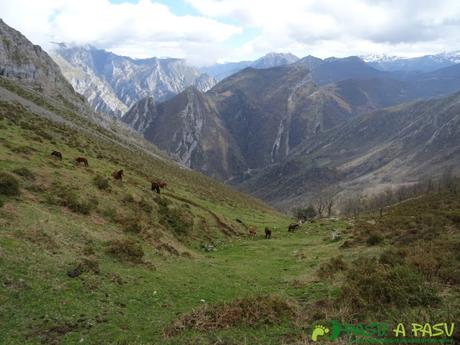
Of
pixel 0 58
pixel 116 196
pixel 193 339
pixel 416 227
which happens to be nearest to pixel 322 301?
pixel 193 339

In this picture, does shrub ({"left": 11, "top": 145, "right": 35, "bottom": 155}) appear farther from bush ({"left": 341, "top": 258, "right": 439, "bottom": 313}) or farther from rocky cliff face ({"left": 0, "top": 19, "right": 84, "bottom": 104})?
rocky cliff face ({"left": 0, "top": 19, "right": 84, "bottom": 104})

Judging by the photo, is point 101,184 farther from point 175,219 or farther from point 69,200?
point 175,219

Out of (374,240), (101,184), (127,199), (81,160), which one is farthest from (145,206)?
(374,240)

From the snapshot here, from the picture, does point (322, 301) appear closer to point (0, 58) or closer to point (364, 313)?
point (364, 313)

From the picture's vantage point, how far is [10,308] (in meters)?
14.1

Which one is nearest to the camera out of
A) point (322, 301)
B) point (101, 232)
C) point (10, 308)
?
point (10, 308)

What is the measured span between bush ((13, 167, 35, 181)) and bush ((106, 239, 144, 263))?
32.7ft

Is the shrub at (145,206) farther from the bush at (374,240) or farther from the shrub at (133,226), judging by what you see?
the bush at (374,240)

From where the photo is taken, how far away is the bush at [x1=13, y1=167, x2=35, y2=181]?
2738 cm

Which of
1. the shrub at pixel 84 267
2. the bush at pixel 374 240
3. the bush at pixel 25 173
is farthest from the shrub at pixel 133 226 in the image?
the bush at pixel 374 240

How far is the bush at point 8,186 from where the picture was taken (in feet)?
76.8

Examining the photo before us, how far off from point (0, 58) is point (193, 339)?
173 metres

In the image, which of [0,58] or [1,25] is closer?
[0,58]

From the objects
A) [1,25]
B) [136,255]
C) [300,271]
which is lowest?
[300,271]
